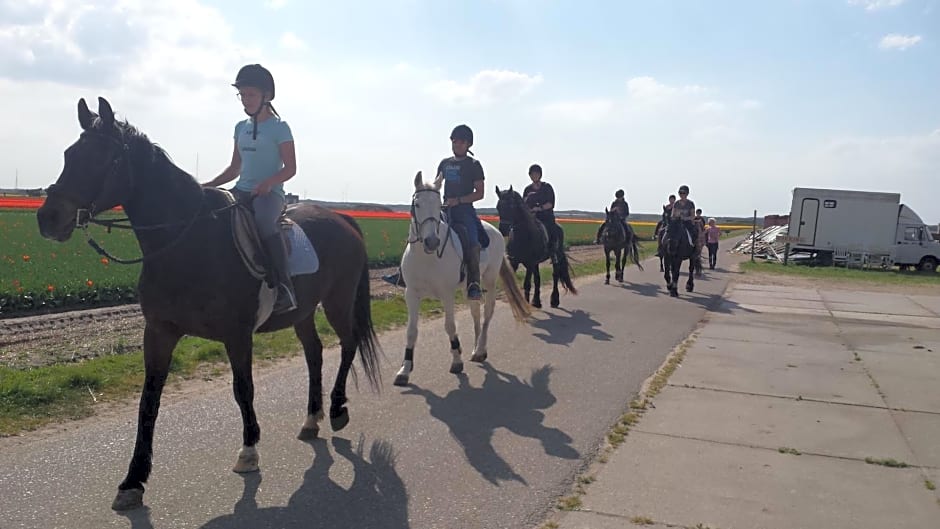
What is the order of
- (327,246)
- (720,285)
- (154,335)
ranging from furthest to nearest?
(720,285) → (327,246) → (154,335)

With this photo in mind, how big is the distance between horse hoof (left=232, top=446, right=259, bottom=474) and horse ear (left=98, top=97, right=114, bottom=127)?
230 cm

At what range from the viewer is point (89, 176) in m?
4.27

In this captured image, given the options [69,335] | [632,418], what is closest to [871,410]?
[632,418]

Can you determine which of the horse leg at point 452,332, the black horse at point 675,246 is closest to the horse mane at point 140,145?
the horse leg at point 452,332

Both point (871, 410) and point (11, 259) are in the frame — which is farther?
point (11, 259)

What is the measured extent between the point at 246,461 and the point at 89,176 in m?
2.12

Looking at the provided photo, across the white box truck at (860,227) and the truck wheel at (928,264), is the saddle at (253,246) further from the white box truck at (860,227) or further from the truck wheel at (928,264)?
the truck wheel at (928,264)

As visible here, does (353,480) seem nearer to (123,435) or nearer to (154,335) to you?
A: (154,335)

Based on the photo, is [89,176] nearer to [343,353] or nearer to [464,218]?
[343,353]

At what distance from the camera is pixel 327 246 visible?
6.00m

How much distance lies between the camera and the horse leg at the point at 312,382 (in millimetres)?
5848

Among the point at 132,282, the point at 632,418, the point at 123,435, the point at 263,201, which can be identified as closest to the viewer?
the point at 263,201

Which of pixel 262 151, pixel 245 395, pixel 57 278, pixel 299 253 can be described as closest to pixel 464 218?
pixel 299 253

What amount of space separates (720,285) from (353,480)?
1845cm
